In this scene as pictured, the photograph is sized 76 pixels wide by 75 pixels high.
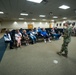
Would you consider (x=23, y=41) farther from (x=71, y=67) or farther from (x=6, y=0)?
(x=71, y=67)

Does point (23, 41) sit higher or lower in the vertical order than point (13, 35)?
lower

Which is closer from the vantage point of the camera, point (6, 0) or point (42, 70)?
point (42, 70)

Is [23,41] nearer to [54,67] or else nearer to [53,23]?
[54,67]

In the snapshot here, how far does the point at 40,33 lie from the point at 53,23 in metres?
14.4

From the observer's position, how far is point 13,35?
18.2 feet

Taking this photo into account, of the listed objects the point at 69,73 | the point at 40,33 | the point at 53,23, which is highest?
the point at 53,23

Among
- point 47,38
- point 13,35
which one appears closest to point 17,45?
point 13,35

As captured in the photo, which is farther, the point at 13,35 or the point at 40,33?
the point at 40,33

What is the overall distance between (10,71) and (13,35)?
3.42m

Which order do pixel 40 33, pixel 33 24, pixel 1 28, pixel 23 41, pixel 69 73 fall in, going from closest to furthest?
pixel 69 73 → pixel 23 41 → pixel 40 33 → pixel 1 28 → pixel 33 24

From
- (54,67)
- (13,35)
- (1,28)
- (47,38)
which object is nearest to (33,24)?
(1,28)

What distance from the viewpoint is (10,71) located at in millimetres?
2449

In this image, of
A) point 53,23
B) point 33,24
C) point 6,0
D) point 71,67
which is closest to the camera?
point 71,67

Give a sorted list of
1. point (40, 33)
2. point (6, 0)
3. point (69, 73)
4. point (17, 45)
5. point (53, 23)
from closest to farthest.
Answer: point (69, 73)
point (6, 0)
point (17, 45)
point (40, 33)
point (53, 23)
